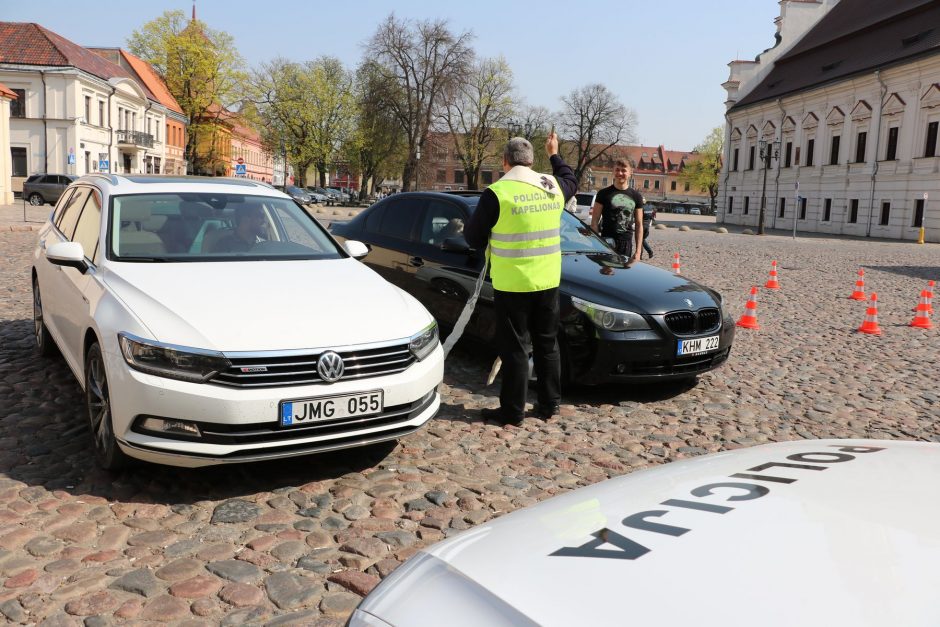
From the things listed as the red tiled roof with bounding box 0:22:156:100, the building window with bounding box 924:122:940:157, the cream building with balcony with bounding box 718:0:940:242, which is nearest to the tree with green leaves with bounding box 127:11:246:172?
the red tiled roof with bounding box 0:22:156:100

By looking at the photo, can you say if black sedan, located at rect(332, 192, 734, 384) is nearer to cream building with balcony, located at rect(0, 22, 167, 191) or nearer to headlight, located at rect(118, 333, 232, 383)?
headlight, located at rect(118, 333, 232, 383)

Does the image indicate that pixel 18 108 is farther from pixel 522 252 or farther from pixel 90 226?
pixel 522 252

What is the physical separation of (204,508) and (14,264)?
40.3 feet

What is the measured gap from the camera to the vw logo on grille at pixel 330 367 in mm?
4133

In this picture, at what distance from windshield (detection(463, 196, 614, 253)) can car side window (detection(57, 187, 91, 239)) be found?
10.4 feet

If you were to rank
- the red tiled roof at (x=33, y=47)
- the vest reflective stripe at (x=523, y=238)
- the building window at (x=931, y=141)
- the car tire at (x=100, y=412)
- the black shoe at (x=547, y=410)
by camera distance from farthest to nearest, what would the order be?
the red tiled roof at (x=33, y=47) < the building window at (x=931, y=141) < the black shoe at (x=547, y=410) < the vest reflective stripe at (x=523, y=238) < the car tire at (x=100, y=412)

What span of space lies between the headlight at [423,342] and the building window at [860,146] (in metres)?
49.1

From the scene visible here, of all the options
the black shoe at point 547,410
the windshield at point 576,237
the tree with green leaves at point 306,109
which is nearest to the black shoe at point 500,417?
the black shoe at point 547,410

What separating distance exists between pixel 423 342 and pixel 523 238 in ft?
3.94

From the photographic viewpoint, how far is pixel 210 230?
555 cm

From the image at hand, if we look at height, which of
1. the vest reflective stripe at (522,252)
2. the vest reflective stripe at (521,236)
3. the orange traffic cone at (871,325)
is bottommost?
the orange traffic cone at (871,325)

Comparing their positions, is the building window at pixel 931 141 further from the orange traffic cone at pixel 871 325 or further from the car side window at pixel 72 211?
the car side window at pixel 72 211

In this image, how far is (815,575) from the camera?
153 centimetres

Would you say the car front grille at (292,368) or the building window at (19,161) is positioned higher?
the building window at (19,161)
